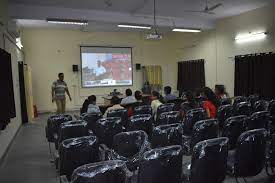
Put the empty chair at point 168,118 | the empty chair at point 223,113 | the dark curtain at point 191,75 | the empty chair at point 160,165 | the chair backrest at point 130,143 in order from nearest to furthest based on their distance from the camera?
the empty chair at point 160,165, the chair backrest at point 130,143, the empty chair at point 168,118, the empty chair at point 223,113, the dark curtain at point 191,75

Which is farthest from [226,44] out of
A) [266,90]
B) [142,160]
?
[142,160]

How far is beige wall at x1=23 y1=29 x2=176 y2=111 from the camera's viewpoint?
10852 mm

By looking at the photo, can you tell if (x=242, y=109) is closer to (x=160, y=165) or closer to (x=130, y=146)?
(x=130, y=146)

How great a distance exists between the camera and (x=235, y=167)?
271 cm

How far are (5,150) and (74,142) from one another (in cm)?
326

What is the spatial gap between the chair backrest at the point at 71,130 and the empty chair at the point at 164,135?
3.58ft

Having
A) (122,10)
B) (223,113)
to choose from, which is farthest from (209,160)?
(122,10)

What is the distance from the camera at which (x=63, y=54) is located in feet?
37.0

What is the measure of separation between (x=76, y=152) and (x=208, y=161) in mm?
1354

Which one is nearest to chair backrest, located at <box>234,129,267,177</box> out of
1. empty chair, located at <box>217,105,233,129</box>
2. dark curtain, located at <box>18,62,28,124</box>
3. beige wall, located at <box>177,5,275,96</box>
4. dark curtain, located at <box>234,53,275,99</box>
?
empty chair, located at <box>217,105,233,129</box>

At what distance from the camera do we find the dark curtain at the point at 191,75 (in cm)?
1104

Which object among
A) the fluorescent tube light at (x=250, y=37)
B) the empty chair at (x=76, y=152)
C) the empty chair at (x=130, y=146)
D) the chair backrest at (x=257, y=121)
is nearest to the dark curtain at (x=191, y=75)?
the fluorescent tube light at (x=250, y=37)

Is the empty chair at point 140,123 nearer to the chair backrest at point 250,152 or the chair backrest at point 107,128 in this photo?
the chair backrest at point 107,128

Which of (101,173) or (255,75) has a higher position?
(255,75)
